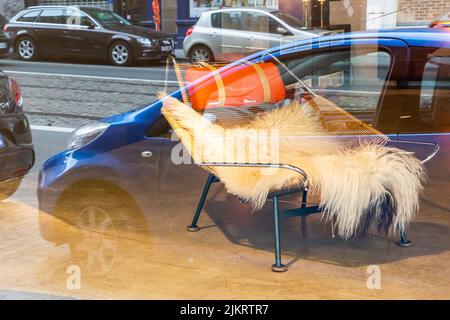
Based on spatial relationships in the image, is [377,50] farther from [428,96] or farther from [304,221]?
[304,221]

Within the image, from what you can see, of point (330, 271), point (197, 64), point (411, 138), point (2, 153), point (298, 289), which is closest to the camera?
point (298, 289)

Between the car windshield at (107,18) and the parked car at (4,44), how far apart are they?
3.38ft

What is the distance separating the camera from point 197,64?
4.82 m

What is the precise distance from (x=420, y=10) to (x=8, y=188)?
340 centimetres

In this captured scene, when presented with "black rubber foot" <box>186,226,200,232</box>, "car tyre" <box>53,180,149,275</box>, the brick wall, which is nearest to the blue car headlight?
"car tyre" <box>53,180,149,275</box>

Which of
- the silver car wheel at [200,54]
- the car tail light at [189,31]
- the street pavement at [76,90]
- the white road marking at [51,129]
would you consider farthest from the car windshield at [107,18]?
the silver car wheel at [200,54]

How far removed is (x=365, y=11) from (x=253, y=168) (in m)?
1.72

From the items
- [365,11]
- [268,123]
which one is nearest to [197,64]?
[268,123]

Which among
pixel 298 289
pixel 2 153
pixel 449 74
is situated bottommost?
pixel 298 289

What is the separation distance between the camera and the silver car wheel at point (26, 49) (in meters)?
7.72

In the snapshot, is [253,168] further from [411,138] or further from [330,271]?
[411,138]

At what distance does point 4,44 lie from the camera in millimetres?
8297

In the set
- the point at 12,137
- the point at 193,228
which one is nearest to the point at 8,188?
the point at 12,137

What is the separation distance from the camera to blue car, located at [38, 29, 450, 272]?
3.95m
